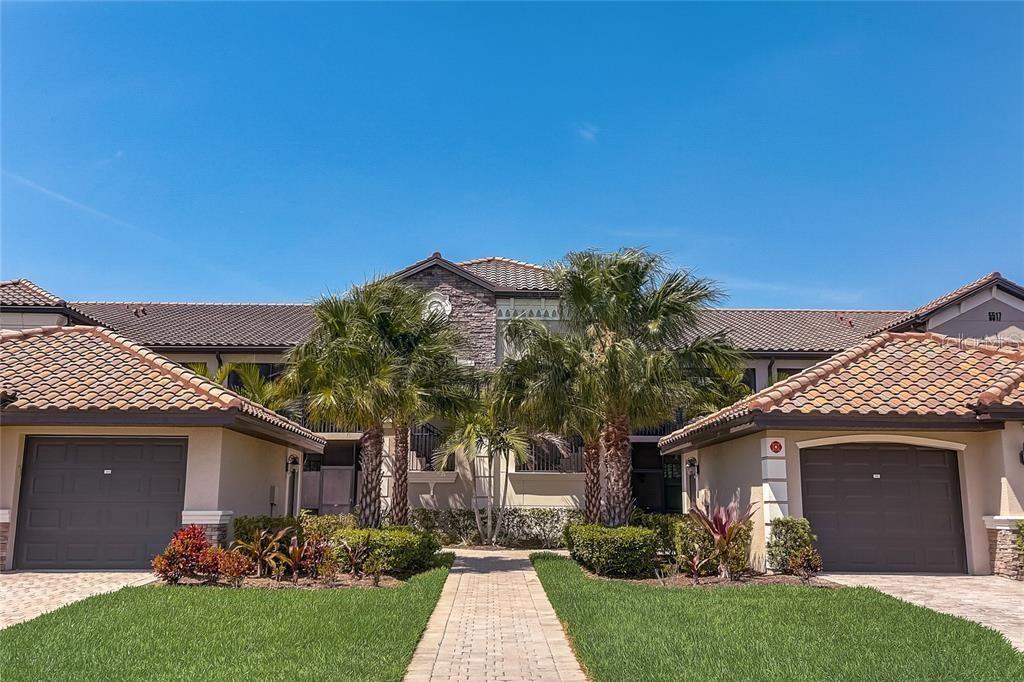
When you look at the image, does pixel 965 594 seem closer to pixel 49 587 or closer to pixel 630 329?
pixel 630 329

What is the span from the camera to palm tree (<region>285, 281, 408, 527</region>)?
15.9 m

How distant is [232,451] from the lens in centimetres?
1606

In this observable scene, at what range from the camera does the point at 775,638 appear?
8930mm

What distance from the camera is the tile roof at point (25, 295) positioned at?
24.6 m

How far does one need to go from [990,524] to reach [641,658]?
9.75m

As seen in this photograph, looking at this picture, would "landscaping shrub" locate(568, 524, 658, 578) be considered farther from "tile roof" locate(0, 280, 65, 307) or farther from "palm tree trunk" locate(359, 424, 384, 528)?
"tile roof" locate(0, 280, 65, 307)

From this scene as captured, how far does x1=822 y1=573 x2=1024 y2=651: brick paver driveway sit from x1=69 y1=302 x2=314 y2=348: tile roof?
63.1ft

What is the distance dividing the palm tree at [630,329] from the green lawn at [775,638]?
4.40 metres

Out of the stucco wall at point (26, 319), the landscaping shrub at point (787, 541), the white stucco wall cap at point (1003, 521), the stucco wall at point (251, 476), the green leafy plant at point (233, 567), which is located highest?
the stucco wall at point (26, 319)

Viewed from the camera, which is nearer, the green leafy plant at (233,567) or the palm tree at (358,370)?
the green leafy plant at (233,567)

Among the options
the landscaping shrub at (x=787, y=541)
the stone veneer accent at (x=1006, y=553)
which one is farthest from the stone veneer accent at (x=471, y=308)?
the stone veneer accent at (x=1006, y=553)

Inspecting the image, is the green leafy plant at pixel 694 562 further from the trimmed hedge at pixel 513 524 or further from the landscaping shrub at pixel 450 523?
the landscaping shrub at pixel 450 523

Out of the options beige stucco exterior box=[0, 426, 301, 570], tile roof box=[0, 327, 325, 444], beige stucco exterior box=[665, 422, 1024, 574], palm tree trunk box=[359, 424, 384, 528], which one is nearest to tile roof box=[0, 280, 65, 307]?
tile roof box=[0, 327, 325, 444]

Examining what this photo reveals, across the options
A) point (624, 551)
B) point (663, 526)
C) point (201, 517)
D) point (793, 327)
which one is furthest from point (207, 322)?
point (793, 327)
